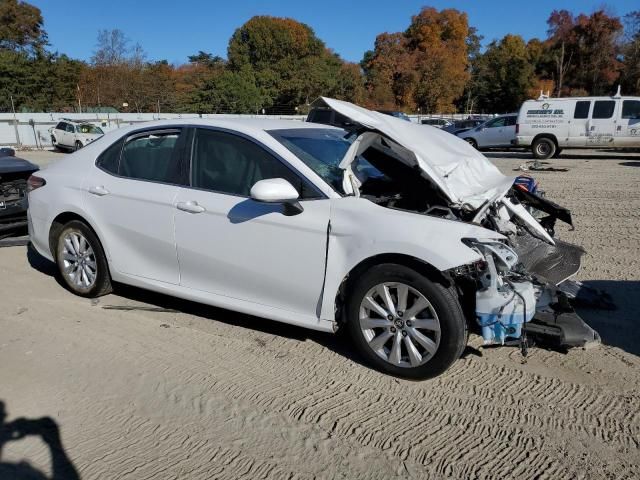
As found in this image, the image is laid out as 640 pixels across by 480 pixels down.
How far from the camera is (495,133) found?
21.5 metres

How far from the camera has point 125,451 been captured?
2.79 m

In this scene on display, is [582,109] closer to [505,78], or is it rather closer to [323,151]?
[323,151]

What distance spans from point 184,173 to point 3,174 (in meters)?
4.10

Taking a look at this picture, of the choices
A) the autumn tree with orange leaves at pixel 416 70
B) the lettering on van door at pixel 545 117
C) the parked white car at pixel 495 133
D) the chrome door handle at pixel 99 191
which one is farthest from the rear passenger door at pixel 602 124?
the autumn tree with orange leaves at pixel 416 70

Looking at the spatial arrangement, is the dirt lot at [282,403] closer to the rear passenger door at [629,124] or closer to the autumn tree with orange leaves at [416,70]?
the rear passenger door at [629,124]

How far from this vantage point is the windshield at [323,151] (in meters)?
3.77

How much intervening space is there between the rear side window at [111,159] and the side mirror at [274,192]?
71.8 inches

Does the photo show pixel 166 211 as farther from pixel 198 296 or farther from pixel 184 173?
pixel 198 296

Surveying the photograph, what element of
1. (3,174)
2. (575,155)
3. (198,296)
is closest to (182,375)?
(198,296)

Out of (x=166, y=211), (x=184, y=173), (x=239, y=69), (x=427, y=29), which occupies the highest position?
(x=427, y=29)

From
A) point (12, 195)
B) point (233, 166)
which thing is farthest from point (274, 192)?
point (12, 195)

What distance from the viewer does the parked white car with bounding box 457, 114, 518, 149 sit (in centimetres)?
2127

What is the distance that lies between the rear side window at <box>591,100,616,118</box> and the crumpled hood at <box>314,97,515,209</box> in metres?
15.6

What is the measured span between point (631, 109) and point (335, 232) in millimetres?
17148
